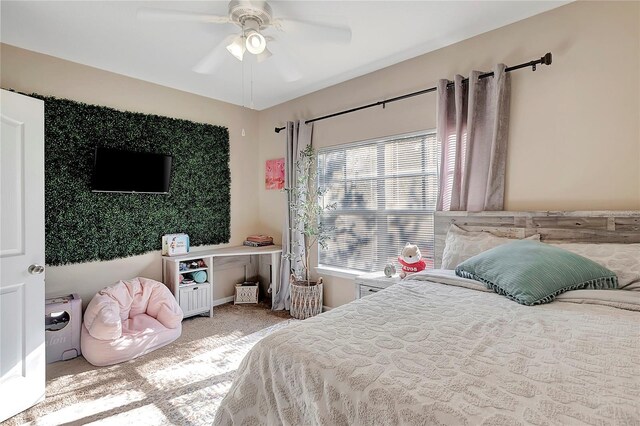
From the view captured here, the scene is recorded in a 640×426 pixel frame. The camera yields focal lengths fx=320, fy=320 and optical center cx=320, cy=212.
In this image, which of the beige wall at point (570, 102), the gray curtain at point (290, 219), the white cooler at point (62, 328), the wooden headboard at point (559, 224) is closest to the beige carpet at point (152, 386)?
the white cooler at point (62, 328)

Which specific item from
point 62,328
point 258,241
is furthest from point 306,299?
point 62,328

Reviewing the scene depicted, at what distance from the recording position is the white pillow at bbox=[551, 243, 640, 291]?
1.73 metres

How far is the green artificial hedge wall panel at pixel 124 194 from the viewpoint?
2908 mm

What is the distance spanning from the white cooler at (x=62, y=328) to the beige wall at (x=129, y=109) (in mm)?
340

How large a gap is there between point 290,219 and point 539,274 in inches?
109

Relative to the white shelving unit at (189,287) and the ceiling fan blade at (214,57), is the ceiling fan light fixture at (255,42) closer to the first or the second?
the ceiling fan blade at (214,57)

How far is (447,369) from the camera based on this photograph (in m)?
0.99

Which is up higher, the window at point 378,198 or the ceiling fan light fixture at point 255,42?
the ceiling fan light fixture at point 255,42

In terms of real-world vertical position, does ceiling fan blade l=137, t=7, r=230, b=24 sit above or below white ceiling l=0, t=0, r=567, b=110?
below

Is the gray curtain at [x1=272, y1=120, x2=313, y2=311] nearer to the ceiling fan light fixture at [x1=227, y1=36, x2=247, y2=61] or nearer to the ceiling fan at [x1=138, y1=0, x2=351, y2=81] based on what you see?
the ceiling fan at [x1=138, y1=0, x2=351, y2=81]

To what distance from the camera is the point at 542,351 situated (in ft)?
3.60

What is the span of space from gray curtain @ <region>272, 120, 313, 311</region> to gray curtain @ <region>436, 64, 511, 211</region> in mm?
1683

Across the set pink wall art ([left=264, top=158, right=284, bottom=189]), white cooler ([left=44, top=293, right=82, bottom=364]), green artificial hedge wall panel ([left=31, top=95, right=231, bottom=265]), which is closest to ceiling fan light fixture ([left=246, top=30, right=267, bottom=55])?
green artificial hedge wall panel ([left=31, top=95, right=231, bottom=265])

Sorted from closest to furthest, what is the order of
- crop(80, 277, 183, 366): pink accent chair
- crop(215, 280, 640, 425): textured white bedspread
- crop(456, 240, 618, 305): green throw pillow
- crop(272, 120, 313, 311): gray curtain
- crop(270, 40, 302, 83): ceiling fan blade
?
crop(215, 280, 640, 425): textured white bedspread → crop(456, 240, 618, 305): green throw pillow → crop(270, 40, 302, 83): ceiling fan blade → crop(80, 277, 183, 366): pink accent chair → crop(272, 120, 313, 311): gray curtain
